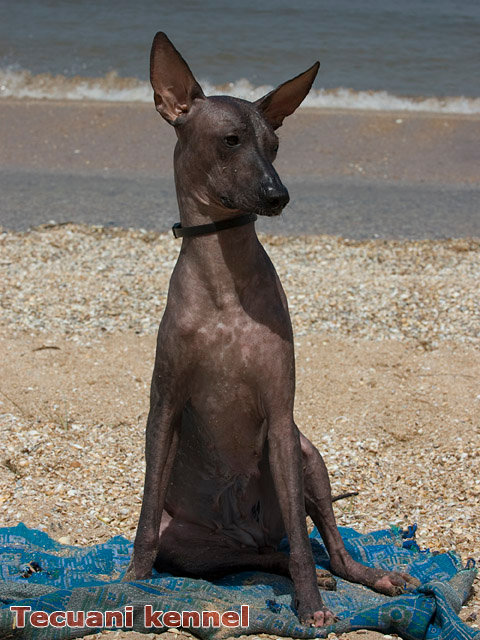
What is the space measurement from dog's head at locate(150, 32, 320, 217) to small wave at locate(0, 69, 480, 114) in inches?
410

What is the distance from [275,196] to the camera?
3041 millimetres

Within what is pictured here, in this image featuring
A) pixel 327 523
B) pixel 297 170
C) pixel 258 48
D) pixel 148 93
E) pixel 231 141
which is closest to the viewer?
pixel 231 141

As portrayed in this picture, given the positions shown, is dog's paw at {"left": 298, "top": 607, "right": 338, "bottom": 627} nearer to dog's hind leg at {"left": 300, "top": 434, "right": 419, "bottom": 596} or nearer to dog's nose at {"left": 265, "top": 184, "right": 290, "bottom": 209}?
dog's hind leg at {"left": 300, "top": 434, "right": 419, "bottom": 596}

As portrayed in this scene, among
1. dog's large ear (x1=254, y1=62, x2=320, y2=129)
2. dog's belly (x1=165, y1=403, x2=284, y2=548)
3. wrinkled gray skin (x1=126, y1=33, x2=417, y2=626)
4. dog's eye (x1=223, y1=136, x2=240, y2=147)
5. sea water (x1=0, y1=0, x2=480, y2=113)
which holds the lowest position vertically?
dog's belly (x1=165, y1=403, x2=284, y2=548)

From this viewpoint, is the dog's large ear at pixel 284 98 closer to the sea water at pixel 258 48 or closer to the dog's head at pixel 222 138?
the dog's head at pixel 222 138

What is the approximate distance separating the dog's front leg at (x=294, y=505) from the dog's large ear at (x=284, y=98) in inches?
43.1

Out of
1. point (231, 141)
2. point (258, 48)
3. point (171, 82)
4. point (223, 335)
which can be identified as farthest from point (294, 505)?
point (258, 48)

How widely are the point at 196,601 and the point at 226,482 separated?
0.52 m

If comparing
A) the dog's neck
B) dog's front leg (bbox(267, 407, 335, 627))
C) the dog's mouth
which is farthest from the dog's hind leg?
the dog's mouth

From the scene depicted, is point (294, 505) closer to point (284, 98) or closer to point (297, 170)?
point (284, 98)

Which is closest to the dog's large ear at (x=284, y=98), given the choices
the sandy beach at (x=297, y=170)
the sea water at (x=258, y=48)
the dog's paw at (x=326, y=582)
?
the dog's paw at (x=326, y=582)

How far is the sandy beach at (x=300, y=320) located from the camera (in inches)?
184

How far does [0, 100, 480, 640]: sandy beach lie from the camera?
15.3 ft

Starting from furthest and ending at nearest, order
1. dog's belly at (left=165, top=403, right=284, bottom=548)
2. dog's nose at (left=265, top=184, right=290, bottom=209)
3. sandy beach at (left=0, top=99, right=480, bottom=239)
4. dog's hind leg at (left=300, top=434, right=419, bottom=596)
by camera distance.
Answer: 1. sandy beach at (left=0, top=99, right=480, bottom=239)
2. dog's hind leg at (left=300, top=434, right=419, bottom=596)
3. dog's belly at (left=165, top=403, right=284, bottom=548)
4. dog's nose at (left=265, top=184, right=290, bottom=209)
